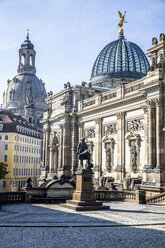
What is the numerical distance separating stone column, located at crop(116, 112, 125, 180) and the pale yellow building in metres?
42.0

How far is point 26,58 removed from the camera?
152 m

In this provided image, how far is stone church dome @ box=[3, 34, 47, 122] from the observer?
13612 cm

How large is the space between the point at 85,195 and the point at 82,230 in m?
8.25

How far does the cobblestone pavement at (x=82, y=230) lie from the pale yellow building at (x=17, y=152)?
6086cm

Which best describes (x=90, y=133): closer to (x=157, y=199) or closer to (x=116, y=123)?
(x=116, y=123)

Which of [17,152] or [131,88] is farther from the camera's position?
[17,152]

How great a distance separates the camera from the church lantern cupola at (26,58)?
15175 centimetres

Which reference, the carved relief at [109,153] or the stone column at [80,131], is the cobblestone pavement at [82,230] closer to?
the carved relief at [109,153]

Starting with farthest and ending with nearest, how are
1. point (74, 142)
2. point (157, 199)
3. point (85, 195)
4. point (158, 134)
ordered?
point (74, 142) < point (158, 134) < point (157, 199) < point (85, 195)

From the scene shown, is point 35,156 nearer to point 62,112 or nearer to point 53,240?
point 62,112

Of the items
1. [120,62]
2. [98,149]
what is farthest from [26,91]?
[98,149]

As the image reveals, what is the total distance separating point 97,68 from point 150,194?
111 ft

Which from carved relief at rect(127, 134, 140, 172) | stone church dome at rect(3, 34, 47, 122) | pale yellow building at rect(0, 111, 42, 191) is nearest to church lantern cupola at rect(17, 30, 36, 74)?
stone church dome at rect(3, 34, 47, 122)

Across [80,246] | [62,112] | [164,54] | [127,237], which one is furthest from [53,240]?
[62,112]
